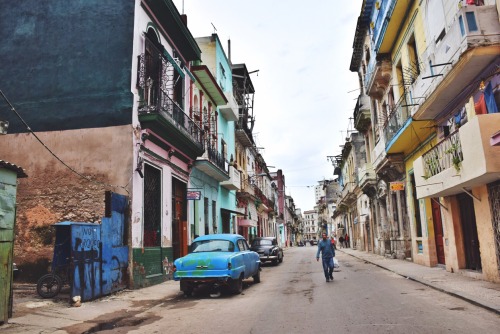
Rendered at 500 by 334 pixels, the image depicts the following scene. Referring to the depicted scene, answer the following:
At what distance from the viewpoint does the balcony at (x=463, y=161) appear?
9781 mm

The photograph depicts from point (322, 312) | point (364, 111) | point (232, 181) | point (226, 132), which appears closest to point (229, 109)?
point (226, 132)

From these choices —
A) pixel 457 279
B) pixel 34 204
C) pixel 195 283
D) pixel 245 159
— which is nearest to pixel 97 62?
pixel 34 204

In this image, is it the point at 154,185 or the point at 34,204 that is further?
the point at 154,185

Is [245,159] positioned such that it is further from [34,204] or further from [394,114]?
[34,204]

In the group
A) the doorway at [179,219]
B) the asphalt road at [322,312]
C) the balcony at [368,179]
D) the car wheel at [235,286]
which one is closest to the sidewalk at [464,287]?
the asphalt road at [322,312]

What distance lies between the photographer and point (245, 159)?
35.3 metres

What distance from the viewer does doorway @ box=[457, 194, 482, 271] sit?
43.7ft

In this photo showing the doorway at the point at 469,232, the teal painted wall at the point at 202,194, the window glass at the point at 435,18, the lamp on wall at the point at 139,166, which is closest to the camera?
the lamp on wall at the point at 139,166

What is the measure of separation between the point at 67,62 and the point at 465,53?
11.7 m

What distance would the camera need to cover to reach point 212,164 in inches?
790

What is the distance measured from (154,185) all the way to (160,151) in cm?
123

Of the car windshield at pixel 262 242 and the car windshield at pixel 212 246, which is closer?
the car windshield at pixel 212 246

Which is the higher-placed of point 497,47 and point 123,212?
point 497,47

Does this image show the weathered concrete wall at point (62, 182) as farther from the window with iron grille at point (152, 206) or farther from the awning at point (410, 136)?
the awning at point (410, 136)
